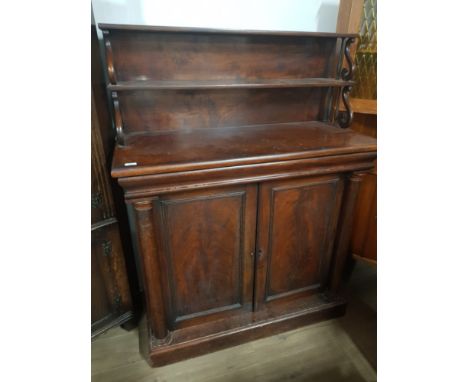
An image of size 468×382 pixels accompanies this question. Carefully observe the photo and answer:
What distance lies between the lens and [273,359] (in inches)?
56.6

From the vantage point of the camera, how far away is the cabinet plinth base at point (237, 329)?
1.38 metres

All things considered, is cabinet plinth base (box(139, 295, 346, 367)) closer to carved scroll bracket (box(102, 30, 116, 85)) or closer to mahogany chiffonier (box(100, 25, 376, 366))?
mahogany chiffonier (box(100, 25, 376, 366))

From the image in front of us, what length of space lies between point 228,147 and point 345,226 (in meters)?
0.71

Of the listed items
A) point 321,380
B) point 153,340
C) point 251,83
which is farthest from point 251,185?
point 321,380

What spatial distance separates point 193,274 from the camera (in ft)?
4.23

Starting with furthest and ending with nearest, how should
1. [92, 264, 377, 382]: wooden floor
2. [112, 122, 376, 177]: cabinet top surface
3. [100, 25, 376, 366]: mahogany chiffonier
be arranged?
[92, 264, 377, 382]: wooden floor
[100, 25, 376, 366]: mahogany chiffonier
[112, 122, 376, 177]: cabinet top surface

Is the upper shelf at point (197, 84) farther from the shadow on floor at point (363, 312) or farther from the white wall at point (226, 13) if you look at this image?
the shadow on floor at point (363, 312)

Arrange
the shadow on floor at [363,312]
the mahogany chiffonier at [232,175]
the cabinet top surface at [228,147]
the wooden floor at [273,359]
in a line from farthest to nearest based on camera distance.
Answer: the shadow on floor at [363,312] < the wooden floor at [273,359] < the mahogany chiffonier at [232,175] < the cabinet top surface at [228,147]

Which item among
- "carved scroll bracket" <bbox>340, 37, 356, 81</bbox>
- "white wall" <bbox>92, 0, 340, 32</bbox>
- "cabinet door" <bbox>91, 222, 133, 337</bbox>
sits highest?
"white wall" <bbox>92, 0, 340, 32</bbox>

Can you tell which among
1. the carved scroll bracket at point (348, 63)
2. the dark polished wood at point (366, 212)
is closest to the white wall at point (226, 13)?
the carved scroll bracket at point (348, 63)

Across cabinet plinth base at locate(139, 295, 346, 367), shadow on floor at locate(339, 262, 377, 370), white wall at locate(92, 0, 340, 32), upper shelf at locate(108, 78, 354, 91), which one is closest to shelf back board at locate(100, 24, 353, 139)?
upper shelf at locate(108, 78, 354, 91)

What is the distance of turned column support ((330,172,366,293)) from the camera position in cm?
131

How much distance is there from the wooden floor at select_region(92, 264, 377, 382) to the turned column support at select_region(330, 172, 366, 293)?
0.87 ft

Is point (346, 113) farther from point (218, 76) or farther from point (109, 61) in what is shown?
point (109, 61)
